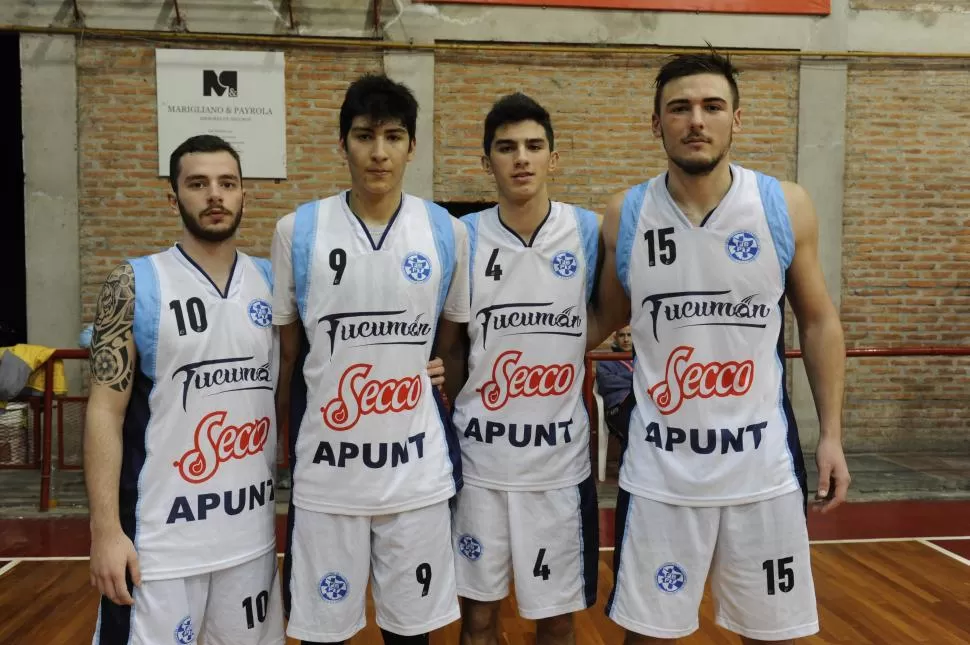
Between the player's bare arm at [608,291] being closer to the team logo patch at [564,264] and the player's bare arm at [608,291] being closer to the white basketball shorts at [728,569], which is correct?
the team logo patch at [564,264]

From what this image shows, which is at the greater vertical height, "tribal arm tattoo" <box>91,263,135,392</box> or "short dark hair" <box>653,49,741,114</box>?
"short dark hair" <box>653,49,741,114</box>

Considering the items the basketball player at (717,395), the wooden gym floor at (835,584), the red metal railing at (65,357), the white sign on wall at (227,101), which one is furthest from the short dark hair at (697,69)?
the white sign on wall at (227,101)

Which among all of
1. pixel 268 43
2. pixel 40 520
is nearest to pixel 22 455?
pixel 40 520

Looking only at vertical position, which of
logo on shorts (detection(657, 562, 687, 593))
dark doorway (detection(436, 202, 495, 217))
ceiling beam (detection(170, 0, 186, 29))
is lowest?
logo on shorts (detection(657, 562, 687, 593))

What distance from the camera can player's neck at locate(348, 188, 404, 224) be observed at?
2.29 m

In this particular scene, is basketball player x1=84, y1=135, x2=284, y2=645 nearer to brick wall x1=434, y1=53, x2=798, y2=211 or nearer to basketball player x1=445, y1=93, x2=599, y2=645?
basketball player x1=445, y1=93, x2=599, y2=645

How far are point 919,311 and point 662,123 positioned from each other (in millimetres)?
6515

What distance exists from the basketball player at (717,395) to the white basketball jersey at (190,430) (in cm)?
114

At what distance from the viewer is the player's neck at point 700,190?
2268 millimetres

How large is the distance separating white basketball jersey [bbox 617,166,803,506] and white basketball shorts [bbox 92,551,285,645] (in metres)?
1.12

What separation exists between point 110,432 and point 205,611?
1.89ft

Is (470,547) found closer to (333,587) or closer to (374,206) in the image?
(333,587)

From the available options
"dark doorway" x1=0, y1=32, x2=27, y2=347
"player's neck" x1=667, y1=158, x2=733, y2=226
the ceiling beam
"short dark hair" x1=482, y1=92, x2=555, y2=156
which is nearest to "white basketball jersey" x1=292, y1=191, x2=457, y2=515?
"short dark hair" x1=482, y1=92, x2=555, y2=156

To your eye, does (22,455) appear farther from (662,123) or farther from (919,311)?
(919,311)
